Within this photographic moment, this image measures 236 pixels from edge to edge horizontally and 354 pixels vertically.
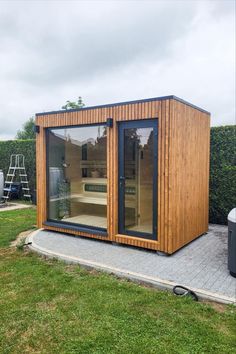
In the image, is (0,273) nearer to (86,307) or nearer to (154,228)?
(86,307)

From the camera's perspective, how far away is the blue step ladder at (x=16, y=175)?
37.2 feet

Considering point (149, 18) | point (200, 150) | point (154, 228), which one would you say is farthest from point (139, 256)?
point (149, 18)

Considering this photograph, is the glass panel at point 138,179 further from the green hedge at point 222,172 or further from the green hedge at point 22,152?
the green hedge at point 22,152

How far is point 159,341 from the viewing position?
249 cm

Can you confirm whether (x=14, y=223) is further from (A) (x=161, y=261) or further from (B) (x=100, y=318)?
(B) (x=100, y=318)

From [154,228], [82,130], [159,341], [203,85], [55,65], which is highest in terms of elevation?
[55,65]

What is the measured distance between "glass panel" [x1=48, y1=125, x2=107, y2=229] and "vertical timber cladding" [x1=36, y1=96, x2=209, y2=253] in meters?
0.20

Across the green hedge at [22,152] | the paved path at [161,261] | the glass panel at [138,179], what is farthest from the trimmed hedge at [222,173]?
the green hedge at [22,152]

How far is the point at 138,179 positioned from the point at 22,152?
8.05m

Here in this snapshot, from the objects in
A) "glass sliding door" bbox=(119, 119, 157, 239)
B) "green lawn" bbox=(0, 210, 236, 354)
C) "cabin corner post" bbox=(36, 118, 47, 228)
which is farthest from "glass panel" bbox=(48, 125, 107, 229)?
"green lawn" bbox=(0, 210, 236, 354)

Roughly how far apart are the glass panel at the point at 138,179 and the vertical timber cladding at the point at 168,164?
0.66 ft

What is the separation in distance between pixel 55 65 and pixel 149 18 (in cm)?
442

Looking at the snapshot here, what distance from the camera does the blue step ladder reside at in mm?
11336

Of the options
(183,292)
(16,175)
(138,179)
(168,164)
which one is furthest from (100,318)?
(16,175)
